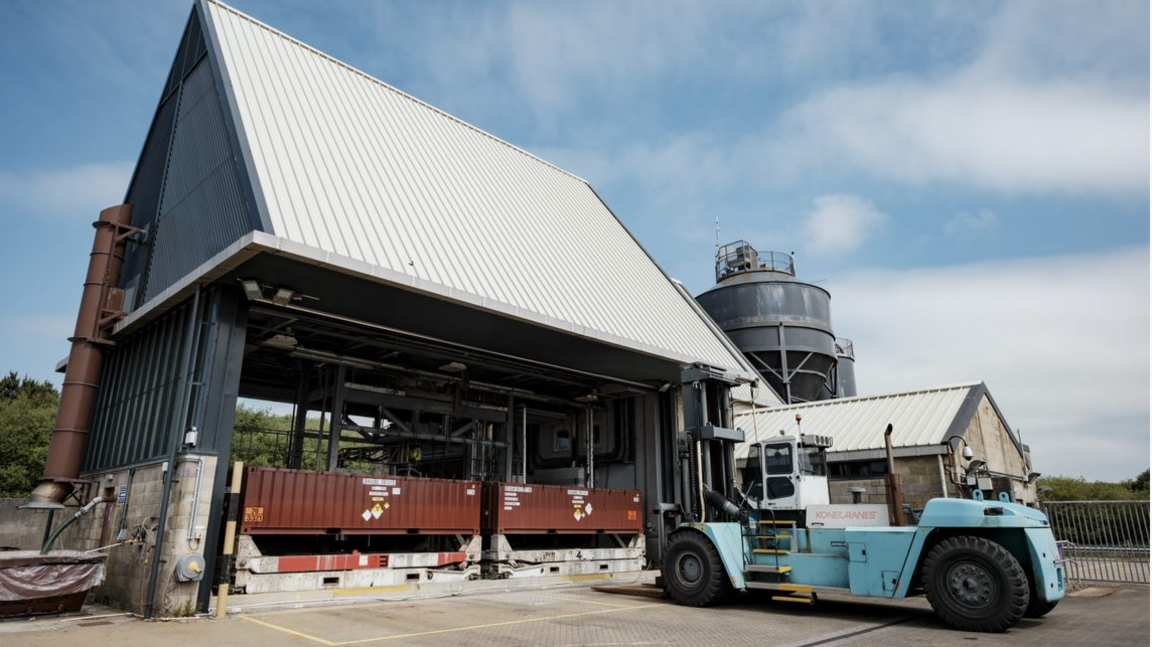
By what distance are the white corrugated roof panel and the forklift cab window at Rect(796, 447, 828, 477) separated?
671cm

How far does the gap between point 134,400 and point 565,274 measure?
11712 mm

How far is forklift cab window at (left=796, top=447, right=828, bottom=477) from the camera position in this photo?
13.9 metres

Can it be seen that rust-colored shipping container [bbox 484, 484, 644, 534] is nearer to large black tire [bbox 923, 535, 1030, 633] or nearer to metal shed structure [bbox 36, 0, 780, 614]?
metal shed structure [bbox 36, 0, 780, 614]

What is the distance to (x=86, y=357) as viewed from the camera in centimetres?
1770

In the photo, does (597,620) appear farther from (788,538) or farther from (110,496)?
(110,496)

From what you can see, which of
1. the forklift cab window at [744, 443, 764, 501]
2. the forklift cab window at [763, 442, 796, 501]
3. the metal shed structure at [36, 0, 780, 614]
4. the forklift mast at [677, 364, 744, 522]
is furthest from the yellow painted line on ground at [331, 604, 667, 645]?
the metal shed structure at [36, 0, 780, 614]

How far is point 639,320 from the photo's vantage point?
2175cm

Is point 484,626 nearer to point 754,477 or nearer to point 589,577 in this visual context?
point 754,477

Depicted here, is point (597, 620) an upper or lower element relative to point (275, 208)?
lower

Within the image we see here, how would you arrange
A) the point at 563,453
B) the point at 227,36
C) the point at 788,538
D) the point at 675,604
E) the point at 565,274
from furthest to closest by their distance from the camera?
the point at 563,453 < the point at 565,274 < the point at 227,36 < the point at 675,604 < the point at 788,538

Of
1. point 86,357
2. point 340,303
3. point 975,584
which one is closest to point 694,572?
point 975,584

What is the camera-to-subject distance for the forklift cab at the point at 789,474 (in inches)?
541

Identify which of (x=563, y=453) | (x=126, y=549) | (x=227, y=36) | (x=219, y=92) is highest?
(x=227, y=36)

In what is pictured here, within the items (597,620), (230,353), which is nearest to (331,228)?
(230,353)
